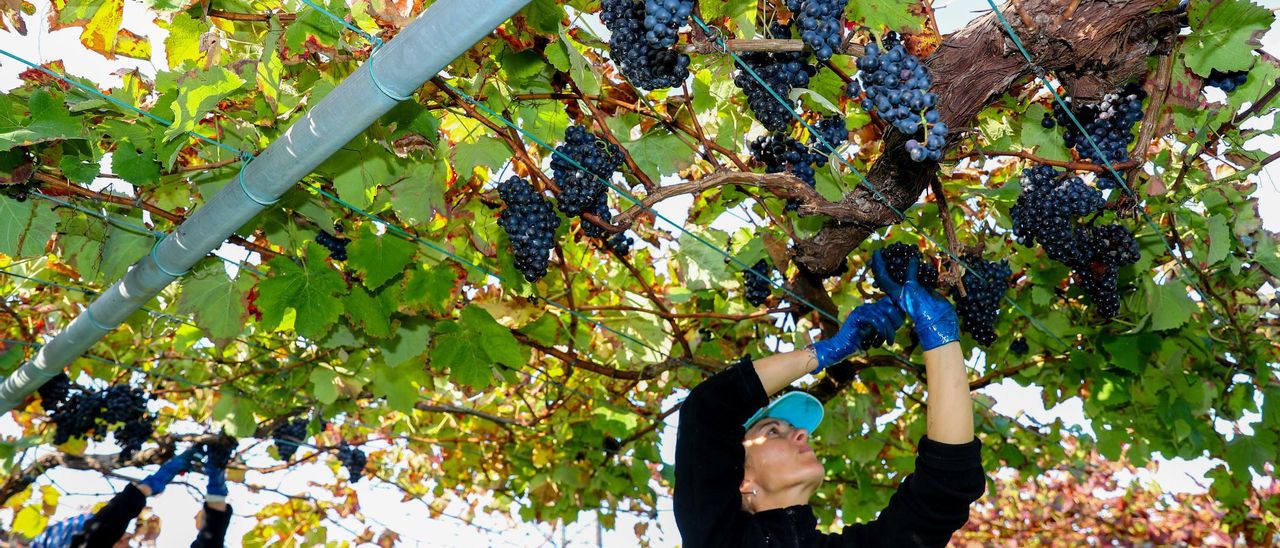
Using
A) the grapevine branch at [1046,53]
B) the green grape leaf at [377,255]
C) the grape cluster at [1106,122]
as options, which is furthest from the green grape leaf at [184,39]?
the grape cluster at [1106,122]

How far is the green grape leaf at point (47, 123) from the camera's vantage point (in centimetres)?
215

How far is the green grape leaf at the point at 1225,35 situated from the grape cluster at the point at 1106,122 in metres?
0.14

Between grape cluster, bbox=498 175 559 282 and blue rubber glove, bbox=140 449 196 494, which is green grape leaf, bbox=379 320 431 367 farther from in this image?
blue rubber glove, bbox=140 449 196 494

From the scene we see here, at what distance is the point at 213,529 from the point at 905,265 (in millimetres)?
3798

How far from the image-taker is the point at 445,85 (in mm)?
2152

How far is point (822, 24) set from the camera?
1.79m

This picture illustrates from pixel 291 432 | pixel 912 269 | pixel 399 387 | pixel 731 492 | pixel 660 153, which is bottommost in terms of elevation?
pixel 731 492

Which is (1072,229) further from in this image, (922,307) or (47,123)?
(47,123)

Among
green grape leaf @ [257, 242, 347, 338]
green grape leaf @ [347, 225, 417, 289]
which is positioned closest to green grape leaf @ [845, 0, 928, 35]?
green grape leaf @ [347, 225, 417, 289]

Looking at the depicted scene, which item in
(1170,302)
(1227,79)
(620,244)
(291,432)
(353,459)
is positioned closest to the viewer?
(1227,79)

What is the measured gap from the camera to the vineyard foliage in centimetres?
205

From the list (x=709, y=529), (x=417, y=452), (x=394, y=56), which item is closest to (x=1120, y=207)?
(x=709, y=529)

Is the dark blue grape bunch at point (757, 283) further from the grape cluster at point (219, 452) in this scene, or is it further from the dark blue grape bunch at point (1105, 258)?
the grape cluster at point (219, 452)

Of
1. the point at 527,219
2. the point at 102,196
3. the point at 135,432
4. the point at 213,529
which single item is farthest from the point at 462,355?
the point at 135,432
